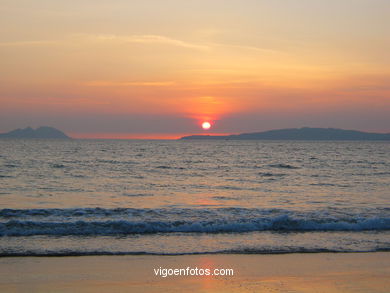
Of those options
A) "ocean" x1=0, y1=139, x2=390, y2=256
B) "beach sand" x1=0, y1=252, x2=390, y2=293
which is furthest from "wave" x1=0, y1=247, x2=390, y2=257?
"beach sand" x1=0, y1=252, x2=390, y2=293

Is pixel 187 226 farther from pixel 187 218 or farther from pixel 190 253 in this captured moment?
pixel 190 253

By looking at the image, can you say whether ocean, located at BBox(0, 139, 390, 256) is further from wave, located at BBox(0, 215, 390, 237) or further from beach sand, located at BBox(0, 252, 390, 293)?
beach sand, located at BBox(0, 252, 390, 293)

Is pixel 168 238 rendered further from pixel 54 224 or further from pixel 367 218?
pixel 367 218

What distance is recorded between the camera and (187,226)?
1489 cm

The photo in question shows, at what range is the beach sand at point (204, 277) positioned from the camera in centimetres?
848

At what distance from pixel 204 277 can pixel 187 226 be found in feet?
18.9

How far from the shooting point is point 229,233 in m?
14.2

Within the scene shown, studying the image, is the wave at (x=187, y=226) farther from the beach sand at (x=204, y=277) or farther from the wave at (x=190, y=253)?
the beach sand at (x=204, y=277)

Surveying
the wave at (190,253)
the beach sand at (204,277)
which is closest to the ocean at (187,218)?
the wave at (190,253)

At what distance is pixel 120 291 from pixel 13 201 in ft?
46.4


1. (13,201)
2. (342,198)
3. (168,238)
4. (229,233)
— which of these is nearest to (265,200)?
(342,198)

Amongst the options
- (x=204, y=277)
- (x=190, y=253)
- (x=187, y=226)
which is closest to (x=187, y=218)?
(x=187, y=226)

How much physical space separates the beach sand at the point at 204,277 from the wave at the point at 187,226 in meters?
3.48

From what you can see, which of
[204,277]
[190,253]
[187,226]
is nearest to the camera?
[204,277]
